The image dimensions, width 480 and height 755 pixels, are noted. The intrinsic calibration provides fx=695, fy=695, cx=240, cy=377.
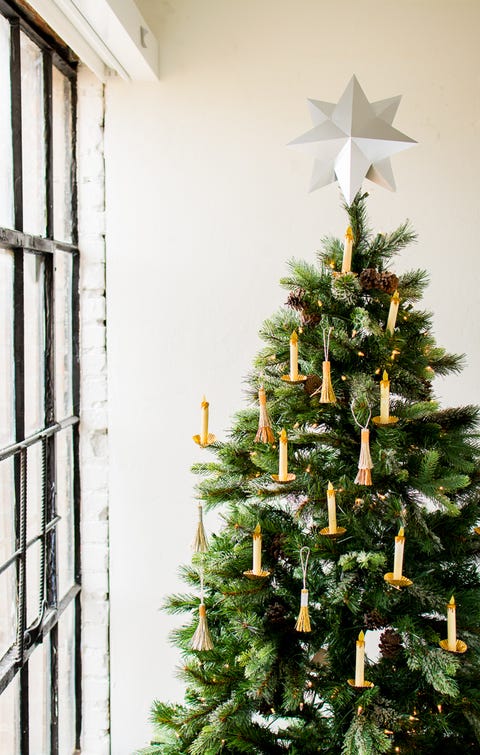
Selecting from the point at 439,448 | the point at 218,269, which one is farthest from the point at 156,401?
the point at 439,448

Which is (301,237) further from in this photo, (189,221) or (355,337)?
(355,337)

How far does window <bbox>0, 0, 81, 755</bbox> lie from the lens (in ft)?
6.02

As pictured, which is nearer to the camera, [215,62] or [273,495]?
[273,495]

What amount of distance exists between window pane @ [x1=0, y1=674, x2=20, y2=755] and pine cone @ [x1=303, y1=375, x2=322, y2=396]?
1181 millimetres

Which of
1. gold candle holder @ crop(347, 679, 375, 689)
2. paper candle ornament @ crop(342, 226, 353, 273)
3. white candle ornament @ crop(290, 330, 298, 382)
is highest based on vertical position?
paper candle ornament @ crop(342, 226, 353, 273)

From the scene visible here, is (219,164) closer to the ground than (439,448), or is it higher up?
higher up

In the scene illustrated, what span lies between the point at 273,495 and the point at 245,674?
0.34 metres

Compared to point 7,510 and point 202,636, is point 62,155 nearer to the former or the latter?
point 7,510

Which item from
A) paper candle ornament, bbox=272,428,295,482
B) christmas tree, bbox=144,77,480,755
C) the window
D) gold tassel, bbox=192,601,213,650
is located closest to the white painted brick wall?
the window

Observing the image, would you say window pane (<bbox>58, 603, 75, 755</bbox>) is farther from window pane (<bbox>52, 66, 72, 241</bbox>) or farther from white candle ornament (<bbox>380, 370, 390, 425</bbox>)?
white candle ornament (<bbox>380, 370, 390, 425</bbox>)

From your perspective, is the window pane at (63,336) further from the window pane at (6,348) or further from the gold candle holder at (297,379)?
the gold candle holder at (297,379)

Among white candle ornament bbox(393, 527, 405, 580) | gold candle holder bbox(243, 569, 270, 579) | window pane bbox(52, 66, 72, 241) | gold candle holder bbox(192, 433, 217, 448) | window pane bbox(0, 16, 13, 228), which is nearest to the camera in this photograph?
white candle ornament bbox(393, 527, 405, 580)

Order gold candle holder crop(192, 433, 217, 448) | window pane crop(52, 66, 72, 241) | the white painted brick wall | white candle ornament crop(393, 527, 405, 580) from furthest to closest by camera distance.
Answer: the white painted brick wall < window pane crop(52, 66, 72, 241) < gold candle holder crop(192, 433, 217, 448) < white candle ornament crop(393, 527, 405, 580)

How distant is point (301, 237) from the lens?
229 centimetres
